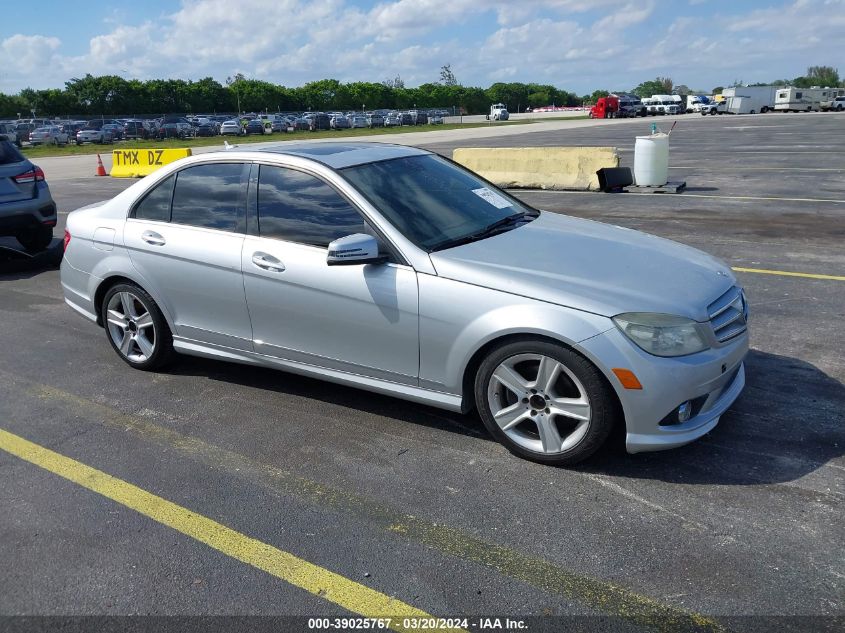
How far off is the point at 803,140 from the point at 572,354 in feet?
92.9

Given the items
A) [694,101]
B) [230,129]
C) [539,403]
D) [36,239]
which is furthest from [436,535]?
[694,101]

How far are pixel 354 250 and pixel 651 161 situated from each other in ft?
36.8

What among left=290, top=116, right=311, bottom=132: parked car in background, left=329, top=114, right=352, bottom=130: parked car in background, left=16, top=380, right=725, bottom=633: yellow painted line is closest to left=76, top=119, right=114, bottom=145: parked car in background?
left=290, top=116, right=311, bottom=132: parked car in background

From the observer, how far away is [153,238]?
493cm

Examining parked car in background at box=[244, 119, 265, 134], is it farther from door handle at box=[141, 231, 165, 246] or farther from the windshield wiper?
the windshield wiper

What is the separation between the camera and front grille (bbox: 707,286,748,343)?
3614 millimetres

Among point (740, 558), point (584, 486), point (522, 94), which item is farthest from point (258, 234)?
point (522, 94)

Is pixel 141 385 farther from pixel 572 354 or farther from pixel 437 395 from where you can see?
pixel 572 354

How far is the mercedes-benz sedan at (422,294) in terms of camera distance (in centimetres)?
346

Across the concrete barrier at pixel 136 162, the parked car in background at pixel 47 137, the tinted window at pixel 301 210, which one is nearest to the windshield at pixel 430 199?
the tinted window at pixel 301 210

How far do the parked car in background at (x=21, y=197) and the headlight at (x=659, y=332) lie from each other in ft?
26.6

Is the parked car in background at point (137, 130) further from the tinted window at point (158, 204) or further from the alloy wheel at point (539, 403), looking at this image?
the alloy wheel at point (539, 403)

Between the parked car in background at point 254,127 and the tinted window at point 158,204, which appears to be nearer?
the tinted window at point 158,204

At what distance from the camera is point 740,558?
2.92 m
